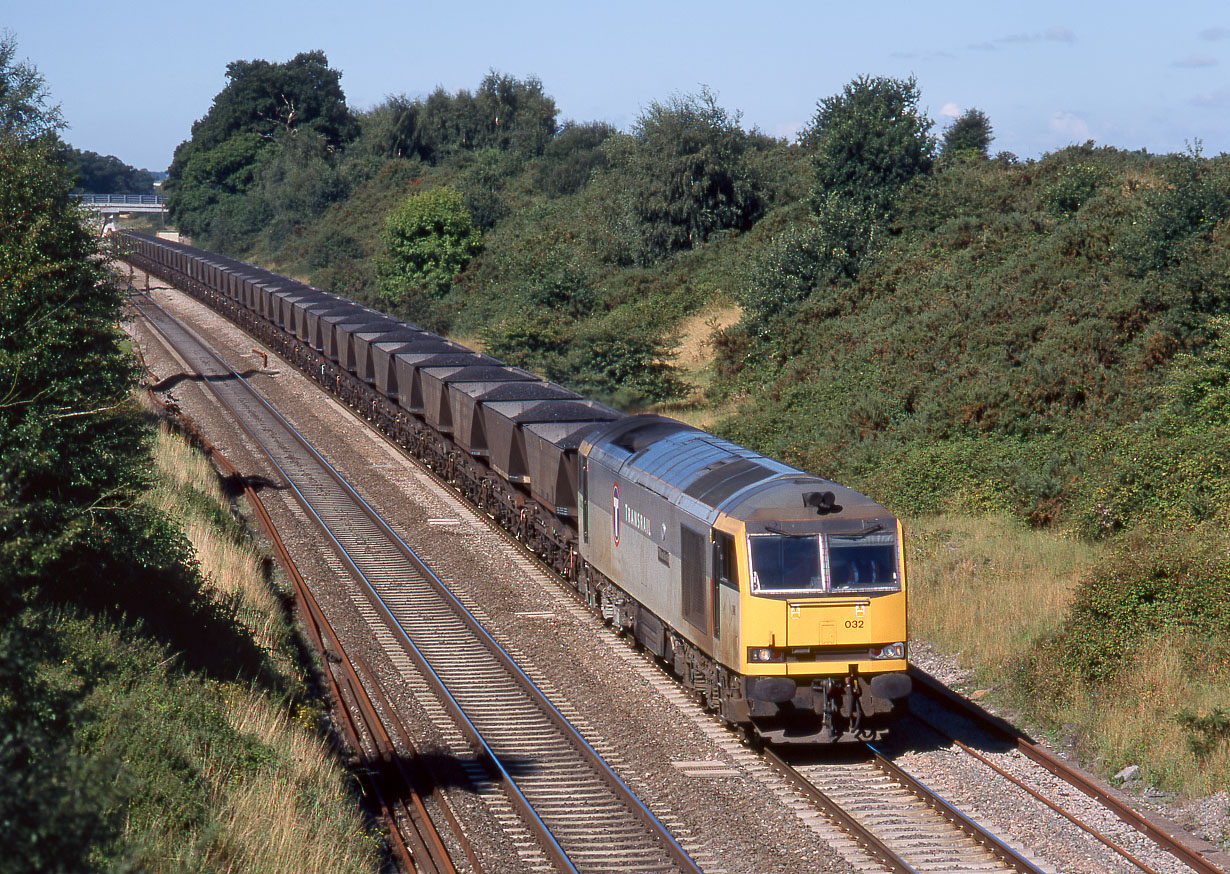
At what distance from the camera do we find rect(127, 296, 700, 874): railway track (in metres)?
10.9

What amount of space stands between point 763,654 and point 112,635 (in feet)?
21.7

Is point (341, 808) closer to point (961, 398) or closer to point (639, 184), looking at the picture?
point (961, 398)

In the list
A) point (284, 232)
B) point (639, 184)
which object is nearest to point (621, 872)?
point (639, 184)

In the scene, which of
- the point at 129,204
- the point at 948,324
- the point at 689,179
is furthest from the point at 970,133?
the point at 129,204

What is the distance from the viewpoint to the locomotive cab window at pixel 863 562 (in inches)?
490

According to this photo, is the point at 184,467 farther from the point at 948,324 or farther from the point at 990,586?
the point at 948,324

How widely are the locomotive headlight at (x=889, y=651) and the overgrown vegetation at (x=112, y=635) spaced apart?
5435 millimetres

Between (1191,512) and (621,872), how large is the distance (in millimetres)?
11398

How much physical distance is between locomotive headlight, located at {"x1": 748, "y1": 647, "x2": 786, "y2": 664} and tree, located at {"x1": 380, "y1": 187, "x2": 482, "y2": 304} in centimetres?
4948

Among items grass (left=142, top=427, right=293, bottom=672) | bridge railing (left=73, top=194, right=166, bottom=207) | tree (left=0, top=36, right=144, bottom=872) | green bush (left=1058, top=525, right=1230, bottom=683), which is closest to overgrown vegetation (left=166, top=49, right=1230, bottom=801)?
green bush (left=1058, top=525, right=1230, bottom=683)

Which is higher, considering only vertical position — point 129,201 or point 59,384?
point 129,201

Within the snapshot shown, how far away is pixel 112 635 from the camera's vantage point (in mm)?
12039

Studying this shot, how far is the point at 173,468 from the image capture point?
973 inches

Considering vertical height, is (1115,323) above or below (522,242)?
below
